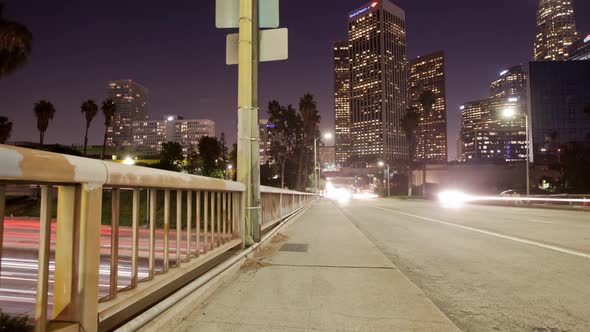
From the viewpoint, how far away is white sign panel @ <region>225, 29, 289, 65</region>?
241 inches

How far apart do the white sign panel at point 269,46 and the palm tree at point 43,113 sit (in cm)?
7186

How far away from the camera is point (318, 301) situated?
11.6 feet

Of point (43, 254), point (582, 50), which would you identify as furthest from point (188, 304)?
point (582, 50)

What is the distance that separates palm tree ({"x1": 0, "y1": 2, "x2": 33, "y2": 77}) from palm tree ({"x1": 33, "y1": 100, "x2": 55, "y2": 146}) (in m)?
43.6

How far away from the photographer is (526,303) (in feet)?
11.9

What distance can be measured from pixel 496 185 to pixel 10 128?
97.5 metres

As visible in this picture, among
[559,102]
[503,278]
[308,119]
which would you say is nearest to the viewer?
[503,278]

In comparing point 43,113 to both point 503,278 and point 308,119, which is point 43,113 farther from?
point 503,278

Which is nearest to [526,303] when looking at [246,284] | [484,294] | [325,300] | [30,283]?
[484,294]

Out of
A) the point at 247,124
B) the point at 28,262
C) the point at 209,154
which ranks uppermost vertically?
the point at 209,154

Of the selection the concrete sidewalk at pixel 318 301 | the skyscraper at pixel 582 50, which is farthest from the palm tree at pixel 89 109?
the skyscraper at pixel 582 50

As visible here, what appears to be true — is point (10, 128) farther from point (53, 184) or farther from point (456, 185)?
point (456, 185)

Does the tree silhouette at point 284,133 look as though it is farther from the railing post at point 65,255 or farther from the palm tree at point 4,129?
the railing post at point 65,255

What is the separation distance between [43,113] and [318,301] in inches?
2971
